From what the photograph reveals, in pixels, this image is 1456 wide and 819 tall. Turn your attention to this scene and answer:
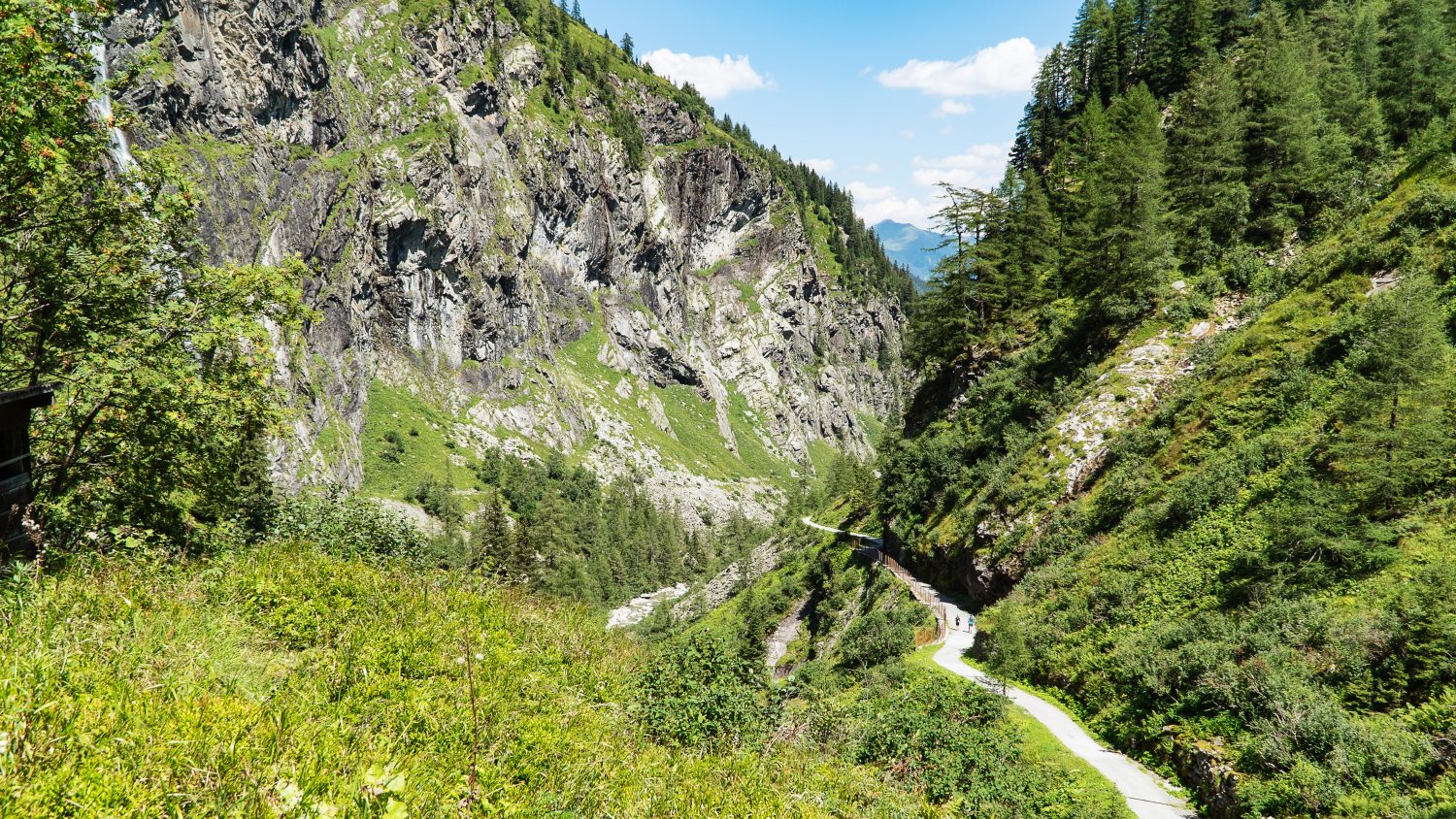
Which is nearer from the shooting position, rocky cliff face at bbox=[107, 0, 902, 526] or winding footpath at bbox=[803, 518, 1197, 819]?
winding footpath at bbox=[803, 518, 1197, 819]

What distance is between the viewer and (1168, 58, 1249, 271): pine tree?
1507 inches

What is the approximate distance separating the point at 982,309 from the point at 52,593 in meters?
53.9

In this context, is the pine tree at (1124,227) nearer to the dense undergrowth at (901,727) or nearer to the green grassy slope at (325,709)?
the dense undergrowth at (901,727)

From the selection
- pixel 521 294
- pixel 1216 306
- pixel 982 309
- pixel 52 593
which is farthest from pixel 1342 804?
pixel 521 294

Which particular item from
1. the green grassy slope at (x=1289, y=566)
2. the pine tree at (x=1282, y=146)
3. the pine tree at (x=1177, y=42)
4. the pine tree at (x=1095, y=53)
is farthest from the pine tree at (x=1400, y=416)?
the pine tree at (x=1095, y=53)

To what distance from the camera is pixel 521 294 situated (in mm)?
141875

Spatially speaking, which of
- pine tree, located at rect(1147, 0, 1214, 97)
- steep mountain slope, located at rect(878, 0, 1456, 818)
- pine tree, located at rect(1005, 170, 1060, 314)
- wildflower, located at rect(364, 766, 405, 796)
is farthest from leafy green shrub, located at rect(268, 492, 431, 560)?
pine tree, located at rect(1147, 0, 1214, 97)

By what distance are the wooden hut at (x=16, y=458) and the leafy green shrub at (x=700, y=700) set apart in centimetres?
798

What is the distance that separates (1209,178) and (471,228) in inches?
4918

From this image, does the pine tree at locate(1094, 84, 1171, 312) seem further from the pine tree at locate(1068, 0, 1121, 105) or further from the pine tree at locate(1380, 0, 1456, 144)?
the pine tree at locate(1068, 0, 1121, 105)

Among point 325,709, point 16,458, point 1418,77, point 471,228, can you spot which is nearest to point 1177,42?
point 1418,77

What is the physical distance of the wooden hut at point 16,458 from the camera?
7512mm

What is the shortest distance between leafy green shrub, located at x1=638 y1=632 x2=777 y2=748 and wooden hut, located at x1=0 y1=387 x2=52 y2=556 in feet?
26.2

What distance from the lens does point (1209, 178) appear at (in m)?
42.2
